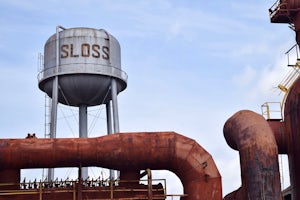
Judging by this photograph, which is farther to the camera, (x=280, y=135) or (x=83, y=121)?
(x=83, y=121)

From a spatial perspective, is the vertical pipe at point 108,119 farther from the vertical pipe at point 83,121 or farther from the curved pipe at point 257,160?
the curved pipe at point 257,160

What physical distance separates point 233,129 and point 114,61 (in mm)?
17459

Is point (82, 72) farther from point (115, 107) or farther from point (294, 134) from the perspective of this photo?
point (294, 134)

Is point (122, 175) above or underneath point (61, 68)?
underneath

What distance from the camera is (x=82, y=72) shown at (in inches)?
1734

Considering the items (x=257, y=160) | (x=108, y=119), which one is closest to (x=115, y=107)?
(x=108, y=119)

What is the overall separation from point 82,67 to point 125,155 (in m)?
16.4

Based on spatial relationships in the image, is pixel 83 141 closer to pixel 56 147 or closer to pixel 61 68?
pixel 56 147

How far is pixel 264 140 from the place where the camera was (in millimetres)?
29219

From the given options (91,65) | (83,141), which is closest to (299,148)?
(83,141)

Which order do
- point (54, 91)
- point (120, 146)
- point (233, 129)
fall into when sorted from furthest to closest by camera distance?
point (54, 91)
point (233, 129)
point (120, 146)

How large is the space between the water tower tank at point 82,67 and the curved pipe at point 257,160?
54.8 feet

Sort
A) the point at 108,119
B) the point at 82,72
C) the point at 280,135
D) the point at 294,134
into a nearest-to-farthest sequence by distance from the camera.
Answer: the point at 294,134 → the point at 280,135 → the point at 82,72 → the point at 108,119

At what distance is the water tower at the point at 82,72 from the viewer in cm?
4422
